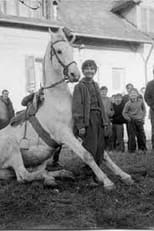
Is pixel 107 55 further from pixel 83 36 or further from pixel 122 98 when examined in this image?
pixel 122 98

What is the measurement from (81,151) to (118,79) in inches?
553

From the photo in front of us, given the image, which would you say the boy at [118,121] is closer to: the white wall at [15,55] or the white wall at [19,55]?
the white wall at [19,55]

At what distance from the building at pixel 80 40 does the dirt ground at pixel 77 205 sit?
986cm

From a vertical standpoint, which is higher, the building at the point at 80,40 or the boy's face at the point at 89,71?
the building at the point at 80,40

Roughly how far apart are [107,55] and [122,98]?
7183mm

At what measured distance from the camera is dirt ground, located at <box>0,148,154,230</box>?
4309 mm

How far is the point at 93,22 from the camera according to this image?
63.0 ft

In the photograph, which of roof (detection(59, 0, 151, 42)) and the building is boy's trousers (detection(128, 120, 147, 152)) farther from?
roof (detection(59, 0, 151, 42))

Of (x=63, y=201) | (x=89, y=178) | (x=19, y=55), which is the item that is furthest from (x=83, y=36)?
(x=63, y=201)

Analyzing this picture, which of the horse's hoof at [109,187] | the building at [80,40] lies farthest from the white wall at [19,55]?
the horse's hoof at [109,187]

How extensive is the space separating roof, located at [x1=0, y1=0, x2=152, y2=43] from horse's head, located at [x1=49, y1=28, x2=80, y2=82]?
34.5 ft

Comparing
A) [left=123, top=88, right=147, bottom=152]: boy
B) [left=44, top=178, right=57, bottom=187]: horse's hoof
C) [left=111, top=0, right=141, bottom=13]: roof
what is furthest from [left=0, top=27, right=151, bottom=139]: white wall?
[left=44, top=178, right=57, bottom=187]: horse's hoof

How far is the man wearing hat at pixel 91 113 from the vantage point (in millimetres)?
5605

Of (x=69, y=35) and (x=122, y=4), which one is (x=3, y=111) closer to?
(x=69, y=35)
